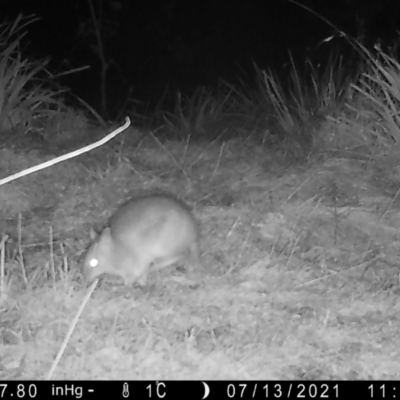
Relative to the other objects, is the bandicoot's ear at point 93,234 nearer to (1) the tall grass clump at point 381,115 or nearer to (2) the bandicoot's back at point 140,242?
(2) the bandicoot's back at point 140,242

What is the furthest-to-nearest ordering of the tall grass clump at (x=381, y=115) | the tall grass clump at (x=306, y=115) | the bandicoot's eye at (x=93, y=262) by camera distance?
the tall grass clump at (x=306, y=115) < the tall grass clump at (x=381, y=115) < the bandicoot's eye at (x=93, y=262)

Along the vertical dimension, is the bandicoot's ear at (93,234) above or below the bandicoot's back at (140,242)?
below

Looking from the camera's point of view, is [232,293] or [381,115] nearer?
[232,293]

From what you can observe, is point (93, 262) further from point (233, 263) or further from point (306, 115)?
point (306, 115)

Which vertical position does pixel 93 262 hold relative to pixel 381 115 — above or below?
below

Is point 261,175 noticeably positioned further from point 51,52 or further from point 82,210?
point 51,52
